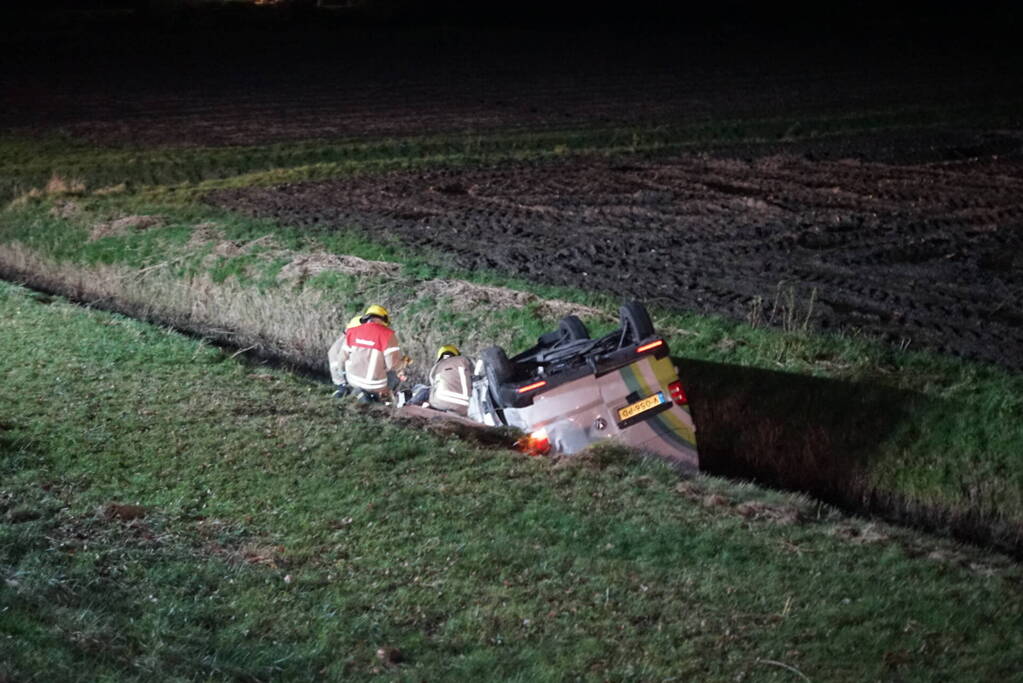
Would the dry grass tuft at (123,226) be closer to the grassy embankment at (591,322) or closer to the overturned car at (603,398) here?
the grassy embankment at (591,322)

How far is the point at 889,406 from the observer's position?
1285 cm

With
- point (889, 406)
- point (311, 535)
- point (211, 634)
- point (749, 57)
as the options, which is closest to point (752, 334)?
point (889, 406)

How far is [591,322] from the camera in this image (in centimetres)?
1512

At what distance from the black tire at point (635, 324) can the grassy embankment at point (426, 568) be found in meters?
1.11

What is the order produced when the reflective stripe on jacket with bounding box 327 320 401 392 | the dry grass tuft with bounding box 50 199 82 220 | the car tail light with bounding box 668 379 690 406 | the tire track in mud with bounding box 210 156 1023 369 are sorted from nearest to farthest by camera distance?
the car tail light with bounding box 668 379 690 406 < the reflective stripe on jacket with bounding box 327 320 401 392 < the tire track in mud with bounding box 210 156 1023 369 < the dry grass tuft with bounding box 50 199 82 220

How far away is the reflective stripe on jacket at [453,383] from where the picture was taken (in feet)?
40.2

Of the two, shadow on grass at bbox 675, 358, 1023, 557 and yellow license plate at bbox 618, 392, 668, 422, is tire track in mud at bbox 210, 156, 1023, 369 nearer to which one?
shadow on grass at bbox 675, 358, 1023, 557

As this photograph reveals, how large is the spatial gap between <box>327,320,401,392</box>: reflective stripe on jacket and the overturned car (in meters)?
2.04

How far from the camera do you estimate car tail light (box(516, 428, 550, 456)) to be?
1088 centimetres

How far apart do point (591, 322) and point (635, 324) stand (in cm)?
395

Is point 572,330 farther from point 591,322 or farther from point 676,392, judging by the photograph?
point 591,322

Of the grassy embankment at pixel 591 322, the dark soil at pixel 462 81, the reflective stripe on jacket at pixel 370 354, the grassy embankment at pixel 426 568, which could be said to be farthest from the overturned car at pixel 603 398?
the dark soil at pixel 462 81

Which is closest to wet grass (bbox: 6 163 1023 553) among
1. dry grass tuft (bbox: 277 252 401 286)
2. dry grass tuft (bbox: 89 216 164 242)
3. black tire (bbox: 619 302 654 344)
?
dry grass tuft (bbox: 277 252 401 286)

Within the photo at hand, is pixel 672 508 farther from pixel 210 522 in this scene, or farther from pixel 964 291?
pixel 964 291
